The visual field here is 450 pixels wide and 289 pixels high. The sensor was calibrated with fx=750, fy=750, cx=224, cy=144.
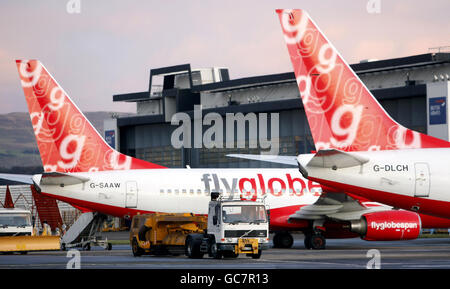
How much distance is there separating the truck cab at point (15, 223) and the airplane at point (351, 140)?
21.5m

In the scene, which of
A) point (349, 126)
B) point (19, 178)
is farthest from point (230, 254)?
point (19, 178)

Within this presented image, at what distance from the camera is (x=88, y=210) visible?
38062 mm

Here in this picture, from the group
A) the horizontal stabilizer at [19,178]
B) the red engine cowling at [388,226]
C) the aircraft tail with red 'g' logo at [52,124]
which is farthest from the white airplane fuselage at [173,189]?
the horizontal stabilizer at [19,178]

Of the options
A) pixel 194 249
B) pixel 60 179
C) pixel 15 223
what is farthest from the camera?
pixel 15 223

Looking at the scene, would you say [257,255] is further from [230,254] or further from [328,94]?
[328,94]

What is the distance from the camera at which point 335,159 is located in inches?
944

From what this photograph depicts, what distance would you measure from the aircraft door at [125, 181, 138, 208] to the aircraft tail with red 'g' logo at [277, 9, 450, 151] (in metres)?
14.5

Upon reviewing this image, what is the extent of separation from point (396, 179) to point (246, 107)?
149 feet

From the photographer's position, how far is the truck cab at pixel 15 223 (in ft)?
133

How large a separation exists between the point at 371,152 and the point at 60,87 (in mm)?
18370

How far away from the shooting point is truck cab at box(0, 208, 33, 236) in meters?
40.5

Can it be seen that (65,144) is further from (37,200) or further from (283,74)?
(283,74)

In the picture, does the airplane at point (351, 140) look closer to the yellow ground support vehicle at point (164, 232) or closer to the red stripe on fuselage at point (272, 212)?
the yellow ground support vehicle at point (164, 232)

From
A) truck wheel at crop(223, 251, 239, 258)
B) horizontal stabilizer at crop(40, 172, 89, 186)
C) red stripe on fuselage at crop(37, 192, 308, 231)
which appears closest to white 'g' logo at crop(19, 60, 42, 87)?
horizontal stabilizer at crop(40, 172, 89, 186)
